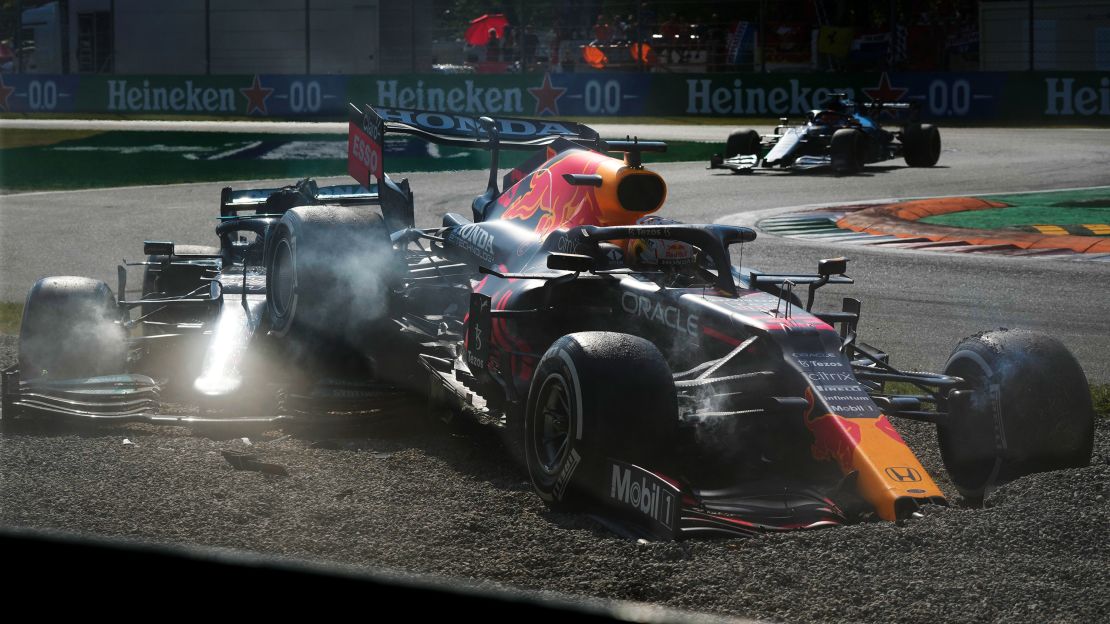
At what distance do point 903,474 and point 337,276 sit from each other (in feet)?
11.9

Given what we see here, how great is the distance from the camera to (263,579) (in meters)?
1.65

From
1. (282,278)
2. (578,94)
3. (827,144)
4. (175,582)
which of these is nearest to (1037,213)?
(827,144)

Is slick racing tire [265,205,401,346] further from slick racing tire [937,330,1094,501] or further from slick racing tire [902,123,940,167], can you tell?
slick racing tire [902,123,940,167]

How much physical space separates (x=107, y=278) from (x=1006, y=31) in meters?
25.9

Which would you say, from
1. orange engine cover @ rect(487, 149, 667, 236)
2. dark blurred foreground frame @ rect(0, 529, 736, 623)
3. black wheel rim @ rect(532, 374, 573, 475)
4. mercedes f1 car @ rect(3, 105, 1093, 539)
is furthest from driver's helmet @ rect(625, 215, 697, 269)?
dark blurred foreground frame @ rect(0, 529, 736, 623)

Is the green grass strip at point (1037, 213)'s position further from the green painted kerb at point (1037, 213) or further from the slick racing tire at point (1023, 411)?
the slick racing tire at point (1023, 411)

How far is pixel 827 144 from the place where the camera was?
2105 centimetres

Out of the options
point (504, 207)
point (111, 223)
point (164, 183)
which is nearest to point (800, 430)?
point (504, 207)

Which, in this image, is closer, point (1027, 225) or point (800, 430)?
point (800, 430)

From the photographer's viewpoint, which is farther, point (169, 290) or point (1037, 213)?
point (1037, 213)

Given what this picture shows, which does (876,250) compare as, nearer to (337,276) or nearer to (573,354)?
(337,276)

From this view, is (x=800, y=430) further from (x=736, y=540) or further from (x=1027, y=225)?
(x=1027, y=225)

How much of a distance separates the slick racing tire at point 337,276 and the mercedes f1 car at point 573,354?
1 centimetres

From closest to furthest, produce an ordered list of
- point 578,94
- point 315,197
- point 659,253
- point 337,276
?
point 659,253, point 337,276, point 315,197, point 578,94
